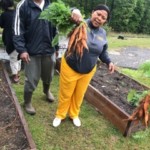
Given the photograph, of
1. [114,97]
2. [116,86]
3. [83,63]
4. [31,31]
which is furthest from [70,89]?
[116,86]

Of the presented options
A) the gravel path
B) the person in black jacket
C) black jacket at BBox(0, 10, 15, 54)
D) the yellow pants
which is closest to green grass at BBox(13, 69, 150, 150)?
the yellow pants

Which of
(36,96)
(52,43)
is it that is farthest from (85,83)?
(36,96)

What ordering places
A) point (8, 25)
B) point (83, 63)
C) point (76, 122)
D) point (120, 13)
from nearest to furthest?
point (83, 63) → point (76, 122) → point (8, 25) → point (120, 13)

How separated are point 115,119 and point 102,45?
1.32m

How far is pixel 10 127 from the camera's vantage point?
14.7 feet

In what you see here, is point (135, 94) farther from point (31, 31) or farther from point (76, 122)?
point (31, 31)

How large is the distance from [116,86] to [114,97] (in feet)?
2.02

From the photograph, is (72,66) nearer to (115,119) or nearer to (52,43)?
(52,43)

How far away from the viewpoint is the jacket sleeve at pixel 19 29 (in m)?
4.39

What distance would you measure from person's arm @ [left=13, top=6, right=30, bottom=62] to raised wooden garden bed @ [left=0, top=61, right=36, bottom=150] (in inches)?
34.6

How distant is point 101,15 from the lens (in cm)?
422

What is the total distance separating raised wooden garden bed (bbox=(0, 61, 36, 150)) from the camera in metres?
4.06

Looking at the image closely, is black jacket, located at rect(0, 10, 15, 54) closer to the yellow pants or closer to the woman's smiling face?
the yellow pants

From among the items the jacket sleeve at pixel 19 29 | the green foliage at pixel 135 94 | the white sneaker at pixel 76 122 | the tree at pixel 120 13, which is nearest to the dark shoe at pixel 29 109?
the white sneaker at pixel 76 122
